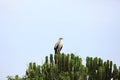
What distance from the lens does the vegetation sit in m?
34.1

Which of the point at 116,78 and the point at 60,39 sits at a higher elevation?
the point at 60,39

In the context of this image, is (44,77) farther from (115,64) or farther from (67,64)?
(115,64)

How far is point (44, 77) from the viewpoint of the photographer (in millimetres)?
34281

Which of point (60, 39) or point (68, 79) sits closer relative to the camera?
point (68, 79)

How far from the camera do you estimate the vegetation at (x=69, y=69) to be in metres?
34.1

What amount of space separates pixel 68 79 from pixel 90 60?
2.32 meters

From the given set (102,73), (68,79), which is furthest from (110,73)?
(68,79)

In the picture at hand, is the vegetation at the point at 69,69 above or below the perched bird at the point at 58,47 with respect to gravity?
below

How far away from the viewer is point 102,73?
34.9 m

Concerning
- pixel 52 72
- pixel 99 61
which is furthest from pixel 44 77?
pixel 99 61

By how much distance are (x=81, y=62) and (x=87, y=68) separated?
2.13 ft

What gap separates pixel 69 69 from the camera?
113 ft

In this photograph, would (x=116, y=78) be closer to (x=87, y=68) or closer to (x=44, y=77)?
(x=87, y=68)

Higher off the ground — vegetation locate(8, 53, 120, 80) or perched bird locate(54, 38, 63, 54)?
perched bird locate(54, 38, 63, 54)
